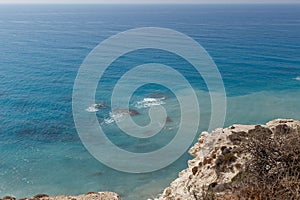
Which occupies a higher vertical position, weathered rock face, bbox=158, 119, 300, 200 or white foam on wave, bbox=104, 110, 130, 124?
weathered rock face, bbox=158, 119, 300, 200

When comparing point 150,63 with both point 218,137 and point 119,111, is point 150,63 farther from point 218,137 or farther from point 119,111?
point 218,137

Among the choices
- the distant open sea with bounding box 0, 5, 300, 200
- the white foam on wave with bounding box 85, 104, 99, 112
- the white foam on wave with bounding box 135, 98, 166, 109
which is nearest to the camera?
the distant open sea with bounding box 0, 5, 300, 200

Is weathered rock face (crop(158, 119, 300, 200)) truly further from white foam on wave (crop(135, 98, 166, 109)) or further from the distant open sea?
white foam on wave (crop(135, 98, 166, 109))

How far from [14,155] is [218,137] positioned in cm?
2225

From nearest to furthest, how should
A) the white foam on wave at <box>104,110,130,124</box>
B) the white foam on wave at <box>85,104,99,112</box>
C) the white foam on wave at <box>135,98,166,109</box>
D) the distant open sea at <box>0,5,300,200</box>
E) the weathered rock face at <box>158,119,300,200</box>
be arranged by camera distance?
the weathered rock face at <box>158,119,300,200</box> < the distant open sea at <box>0,5,300,200</box> < the white foam on wave at <box>104,110,130,124</box> < the white foam on wave at <box>85,104,99,112</box> < the white foam on wave at <box>135,98,166,109</box>

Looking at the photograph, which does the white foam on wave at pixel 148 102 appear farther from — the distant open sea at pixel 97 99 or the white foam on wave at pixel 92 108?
the white foam on wave at pixel 92 108

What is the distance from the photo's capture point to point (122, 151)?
115 feet

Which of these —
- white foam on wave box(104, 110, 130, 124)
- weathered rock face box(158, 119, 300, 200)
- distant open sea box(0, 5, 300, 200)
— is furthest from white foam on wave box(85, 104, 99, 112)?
weathered rock face box(158, 119, 300, 200)

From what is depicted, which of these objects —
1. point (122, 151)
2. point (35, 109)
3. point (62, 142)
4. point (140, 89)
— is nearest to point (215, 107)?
point (140, 89)

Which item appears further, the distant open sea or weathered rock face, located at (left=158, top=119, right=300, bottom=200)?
the distant open sea

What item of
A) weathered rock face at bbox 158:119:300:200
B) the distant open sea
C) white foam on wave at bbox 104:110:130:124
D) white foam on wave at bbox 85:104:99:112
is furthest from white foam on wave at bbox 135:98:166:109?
weathered rock face at bbox 158:119:300:200

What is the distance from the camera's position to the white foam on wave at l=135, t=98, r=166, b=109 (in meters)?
47.3

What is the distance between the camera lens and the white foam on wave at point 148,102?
47.3m

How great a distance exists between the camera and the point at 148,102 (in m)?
48.6
